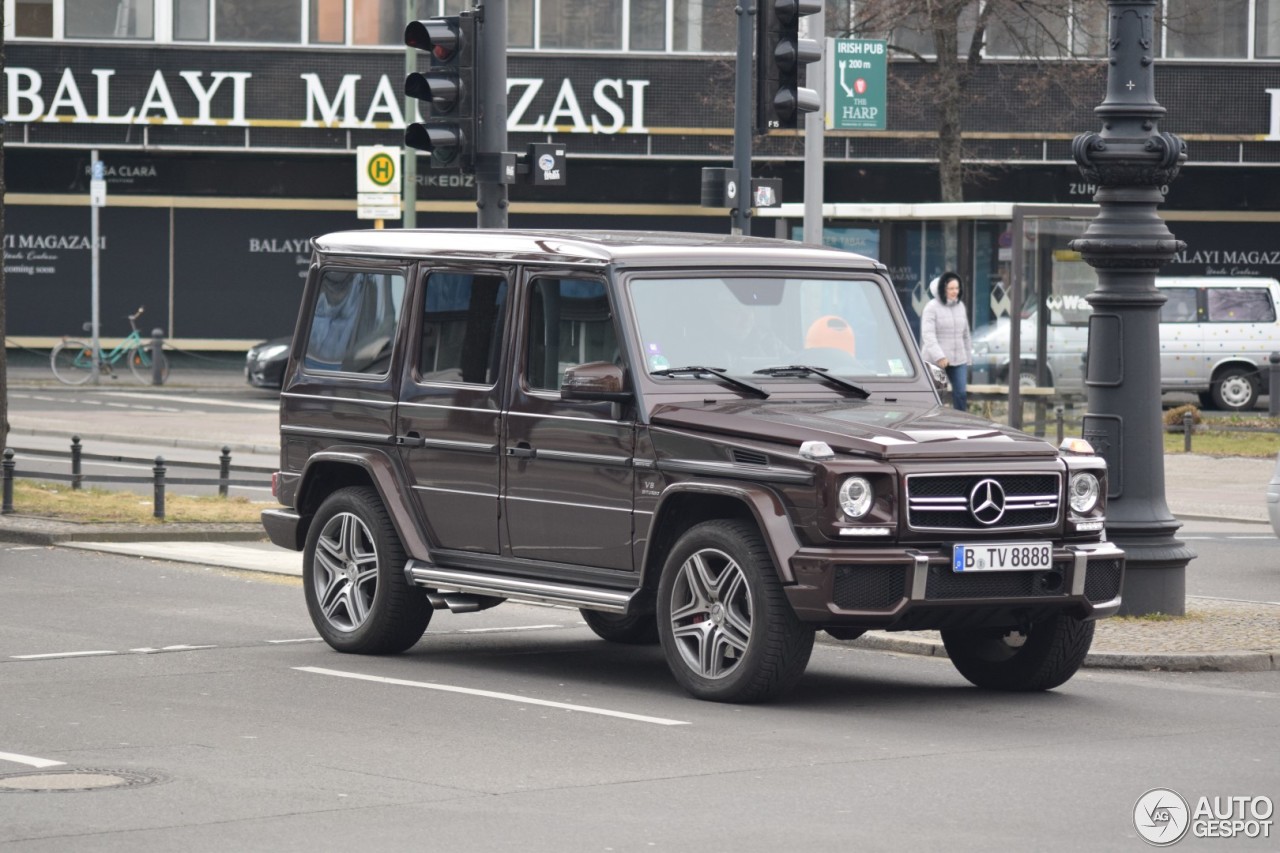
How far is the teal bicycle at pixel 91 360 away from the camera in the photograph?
3975cm

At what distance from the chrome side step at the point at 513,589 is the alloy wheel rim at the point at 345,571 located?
0.33 meters

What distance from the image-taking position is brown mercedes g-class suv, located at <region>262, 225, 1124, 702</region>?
9461 mm

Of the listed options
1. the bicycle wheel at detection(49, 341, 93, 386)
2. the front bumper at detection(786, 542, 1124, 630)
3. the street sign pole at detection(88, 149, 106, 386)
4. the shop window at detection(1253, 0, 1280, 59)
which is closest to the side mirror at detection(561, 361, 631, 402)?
the front bumper at detection(786, 542, 1124, 630)

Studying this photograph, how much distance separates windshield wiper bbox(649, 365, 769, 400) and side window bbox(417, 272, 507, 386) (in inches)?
39.7

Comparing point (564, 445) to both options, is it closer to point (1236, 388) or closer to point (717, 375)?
point (717, 375)

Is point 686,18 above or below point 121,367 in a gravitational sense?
above

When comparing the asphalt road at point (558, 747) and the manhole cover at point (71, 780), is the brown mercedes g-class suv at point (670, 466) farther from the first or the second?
the manhole cover at point (71, 780)

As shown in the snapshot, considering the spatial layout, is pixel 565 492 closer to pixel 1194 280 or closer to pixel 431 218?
pixel 1194 280

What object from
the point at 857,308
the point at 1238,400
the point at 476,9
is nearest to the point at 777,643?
the point at 857,308

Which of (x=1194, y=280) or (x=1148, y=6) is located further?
(x=1194, y=280)

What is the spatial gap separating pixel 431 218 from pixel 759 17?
25.0 m

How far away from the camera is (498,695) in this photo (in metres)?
10.1

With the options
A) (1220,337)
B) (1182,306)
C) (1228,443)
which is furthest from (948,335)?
(1220,337)

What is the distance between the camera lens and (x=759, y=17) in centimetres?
1753
